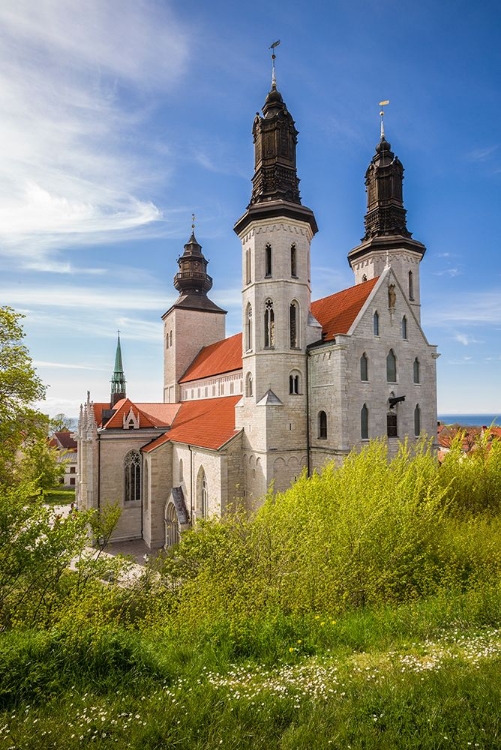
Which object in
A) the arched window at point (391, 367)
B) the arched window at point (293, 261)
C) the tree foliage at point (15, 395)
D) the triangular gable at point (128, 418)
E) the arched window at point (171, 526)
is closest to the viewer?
the tree foliage at point (15, 395)

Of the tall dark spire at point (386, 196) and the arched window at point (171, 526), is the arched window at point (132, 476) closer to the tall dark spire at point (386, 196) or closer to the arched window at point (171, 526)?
the arched window at point (171, 526)

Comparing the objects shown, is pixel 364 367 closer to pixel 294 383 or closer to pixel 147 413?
pixel 294 383

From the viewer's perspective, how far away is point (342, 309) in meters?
20.2

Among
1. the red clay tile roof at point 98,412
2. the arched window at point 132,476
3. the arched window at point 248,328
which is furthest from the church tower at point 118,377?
the arched window at point 248,328

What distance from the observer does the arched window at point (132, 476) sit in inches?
1045

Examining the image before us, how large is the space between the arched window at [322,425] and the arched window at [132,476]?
46.7ft

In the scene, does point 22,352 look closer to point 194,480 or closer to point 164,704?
point 194,480

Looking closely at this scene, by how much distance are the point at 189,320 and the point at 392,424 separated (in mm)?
23151

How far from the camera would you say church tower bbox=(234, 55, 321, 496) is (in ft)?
61.5

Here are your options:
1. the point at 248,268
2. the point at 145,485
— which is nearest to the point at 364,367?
the point at 248,268

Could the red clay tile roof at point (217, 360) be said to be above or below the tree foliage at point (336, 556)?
above

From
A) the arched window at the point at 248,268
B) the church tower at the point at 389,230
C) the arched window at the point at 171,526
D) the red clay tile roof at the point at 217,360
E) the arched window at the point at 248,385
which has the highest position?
the church tower at the point at 389,230

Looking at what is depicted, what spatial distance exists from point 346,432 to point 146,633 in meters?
11.8

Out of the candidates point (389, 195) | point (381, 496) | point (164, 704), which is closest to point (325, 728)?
point (164, 704)
